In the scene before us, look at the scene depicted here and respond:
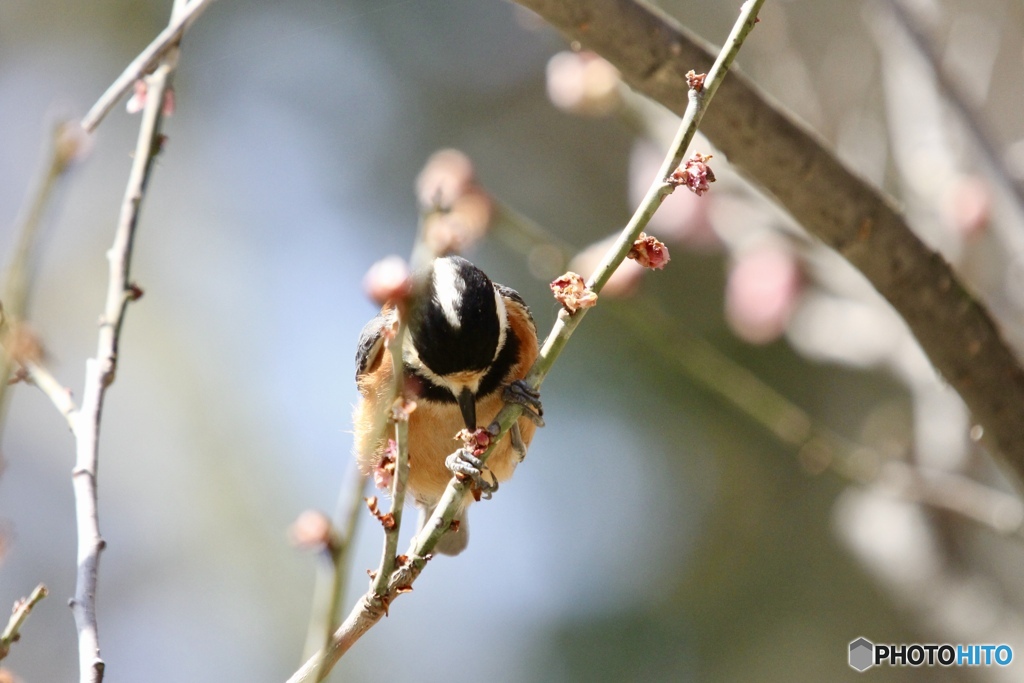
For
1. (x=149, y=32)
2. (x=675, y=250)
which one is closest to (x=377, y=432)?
(x=675, y=250)

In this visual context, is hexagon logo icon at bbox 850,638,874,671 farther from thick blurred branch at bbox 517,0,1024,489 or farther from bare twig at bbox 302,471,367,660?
bare twig at bbox 302,471,367,660

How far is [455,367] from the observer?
2676 millimetres

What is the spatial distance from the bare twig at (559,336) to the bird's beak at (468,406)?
0.92 m

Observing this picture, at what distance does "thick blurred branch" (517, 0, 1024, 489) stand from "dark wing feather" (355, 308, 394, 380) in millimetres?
1251

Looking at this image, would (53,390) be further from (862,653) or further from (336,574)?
(862,653)

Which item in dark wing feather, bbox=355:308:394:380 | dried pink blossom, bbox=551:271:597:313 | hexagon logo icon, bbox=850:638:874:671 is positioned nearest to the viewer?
dried pink blossom, bbox=551:271:597:313

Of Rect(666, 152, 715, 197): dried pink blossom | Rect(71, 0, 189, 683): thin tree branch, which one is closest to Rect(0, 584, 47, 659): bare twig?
Rect(71, 0, 189, 683): thin tree branch

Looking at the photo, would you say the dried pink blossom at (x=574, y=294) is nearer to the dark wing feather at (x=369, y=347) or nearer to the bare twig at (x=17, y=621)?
the bare twig at (x=17, y=621)

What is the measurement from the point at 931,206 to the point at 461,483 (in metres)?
2.91

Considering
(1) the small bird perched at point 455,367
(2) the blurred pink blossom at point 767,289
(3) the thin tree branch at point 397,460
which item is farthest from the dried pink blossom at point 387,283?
(2) the blurred pink blossom at point 767,289

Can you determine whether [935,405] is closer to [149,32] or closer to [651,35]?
[651,35]

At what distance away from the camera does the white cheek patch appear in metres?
2.63

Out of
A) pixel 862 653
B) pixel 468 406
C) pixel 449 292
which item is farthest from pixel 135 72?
pixel 862 653

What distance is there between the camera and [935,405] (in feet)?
13.5
